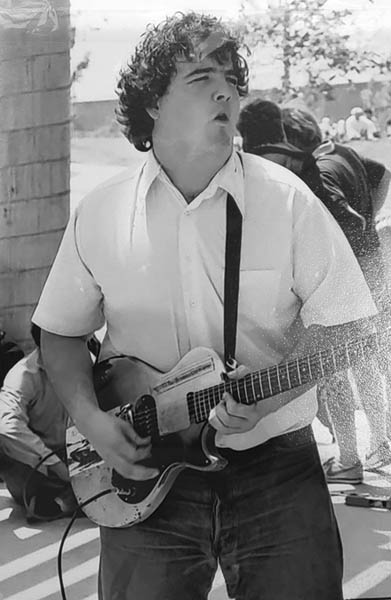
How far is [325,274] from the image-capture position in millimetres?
2002

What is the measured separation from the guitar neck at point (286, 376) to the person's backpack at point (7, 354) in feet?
1.34

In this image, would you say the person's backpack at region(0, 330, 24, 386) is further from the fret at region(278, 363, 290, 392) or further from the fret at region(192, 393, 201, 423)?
the fret at region(278, 363, 290, 392)

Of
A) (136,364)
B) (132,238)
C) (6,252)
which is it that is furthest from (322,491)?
(6,252)

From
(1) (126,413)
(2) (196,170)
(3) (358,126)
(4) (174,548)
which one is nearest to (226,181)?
(2) (196,170)

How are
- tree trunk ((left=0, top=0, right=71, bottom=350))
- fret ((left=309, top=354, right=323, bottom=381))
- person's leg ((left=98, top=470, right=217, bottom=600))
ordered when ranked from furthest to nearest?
tree trunk ((left=0, top=0, right=71, bottom=350)), person's leg ((left=98, top=470, right=217, bottom=600)), fret ((left=309, top=354, right=323, bottom=381))

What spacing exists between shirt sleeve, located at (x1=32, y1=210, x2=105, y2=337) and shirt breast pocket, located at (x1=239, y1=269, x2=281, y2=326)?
0.93 ft

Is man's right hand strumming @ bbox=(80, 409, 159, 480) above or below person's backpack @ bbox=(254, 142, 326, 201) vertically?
below

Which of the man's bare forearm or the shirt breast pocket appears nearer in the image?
the shirt breast pocket

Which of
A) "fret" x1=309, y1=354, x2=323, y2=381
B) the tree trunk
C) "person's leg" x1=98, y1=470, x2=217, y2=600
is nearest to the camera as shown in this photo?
"fret" x1=309, y1=354, x2=323, y2=381

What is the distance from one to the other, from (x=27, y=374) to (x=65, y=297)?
20 centimetres

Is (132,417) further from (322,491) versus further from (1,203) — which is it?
(1,203)

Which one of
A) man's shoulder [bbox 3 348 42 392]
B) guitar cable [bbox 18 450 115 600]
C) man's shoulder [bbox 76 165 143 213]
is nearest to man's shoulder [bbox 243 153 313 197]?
man's shoulder [bbox 76 165 143 213]

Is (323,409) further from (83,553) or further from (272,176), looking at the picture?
→ (83,553)

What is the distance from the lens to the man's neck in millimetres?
2027
